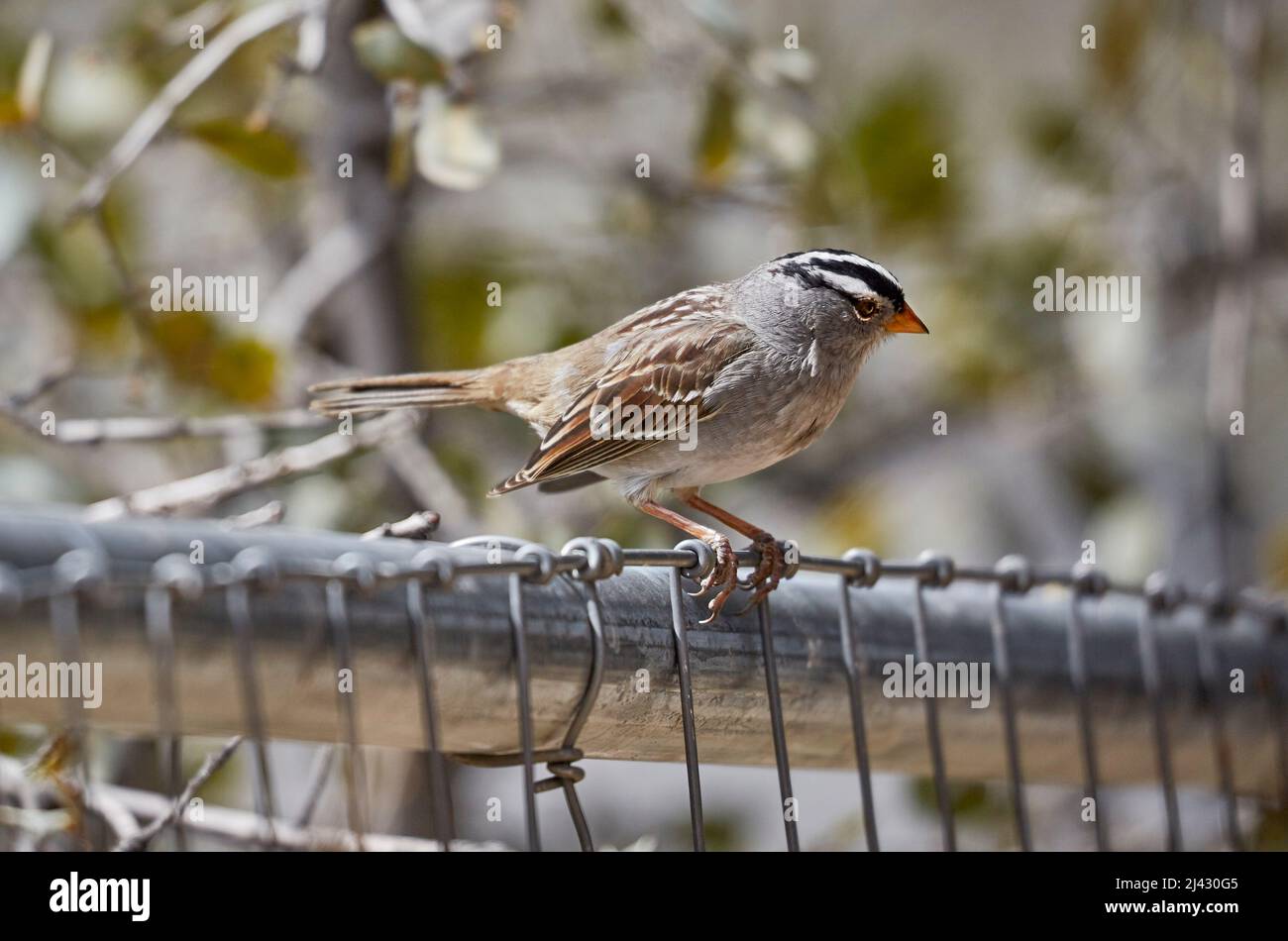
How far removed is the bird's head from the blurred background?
0.64 m

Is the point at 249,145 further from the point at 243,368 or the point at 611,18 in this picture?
the point at 611,18

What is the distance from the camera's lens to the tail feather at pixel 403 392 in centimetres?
281

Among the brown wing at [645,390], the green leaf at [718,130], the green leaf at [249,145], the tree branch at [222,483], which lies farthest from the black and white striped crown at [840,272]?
the green leaf at [249,145]

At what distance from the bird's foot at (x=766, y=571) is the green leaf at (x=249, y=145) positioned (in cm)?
145

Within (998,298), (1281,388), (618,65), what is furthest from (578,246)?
(1281,388)

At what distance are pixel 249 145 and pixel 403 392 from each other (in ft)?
2.00

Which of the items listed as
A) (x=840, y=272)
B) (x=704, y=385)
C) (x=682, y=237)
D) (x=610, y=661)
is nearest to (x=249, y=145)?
(x=704, y=385)

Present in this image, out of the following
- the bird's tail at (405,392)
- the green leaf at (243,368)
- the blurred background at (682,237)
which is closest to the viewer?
the bird's tail at (405,392)

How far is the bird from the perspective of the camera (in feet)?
8.85

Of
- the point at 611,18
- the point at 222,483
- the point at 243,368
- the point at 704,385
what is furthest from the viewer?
the point at 611,18

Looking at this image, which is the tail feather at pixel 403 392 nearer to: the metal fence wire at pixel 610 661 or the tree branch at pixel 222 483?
the tree branch at pixel 222 483

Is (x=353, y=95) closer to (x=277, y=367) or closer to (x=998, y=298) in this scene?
(x=277, y=367)

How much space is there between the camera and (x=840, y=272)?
9.31ft

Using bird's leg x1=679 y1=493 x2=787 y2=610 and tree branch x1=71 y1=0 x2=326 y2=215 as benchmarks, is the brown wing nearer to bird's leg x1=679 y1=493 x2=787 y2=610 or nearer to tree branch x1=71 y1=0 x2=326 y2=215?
bird's leg x1=679 y1=493 x2=787 y2=610
